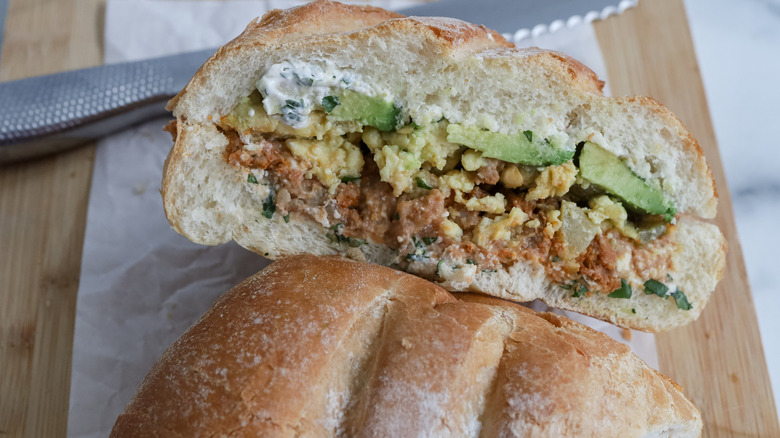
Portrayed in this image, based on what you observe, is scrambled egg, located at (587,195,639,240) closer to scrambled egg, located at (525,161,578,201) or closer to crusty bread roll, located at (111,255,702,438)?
scrambled egg, located at (525,161,578,201)

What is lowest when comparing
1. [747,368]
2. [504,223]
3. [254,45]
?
[747,368]

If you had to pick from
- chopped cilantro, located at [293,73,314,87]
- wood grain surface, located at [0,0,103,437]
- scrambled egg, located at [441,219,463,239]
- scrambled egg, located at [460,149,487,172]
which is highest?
chopped cilantro, located at [293,73,314,87]

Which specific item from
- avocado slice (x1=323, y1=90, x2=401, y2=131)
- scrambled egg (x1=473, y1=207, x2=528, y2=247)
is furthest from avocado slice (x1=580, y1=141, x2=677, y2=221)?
avocado slice (x1=323, y1=90, x2=401, y2=131)

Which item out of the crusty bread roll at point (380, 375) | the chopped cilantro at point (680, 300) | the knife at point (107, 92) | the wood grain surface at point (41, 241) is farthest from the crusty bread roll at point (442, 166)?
the wood grain surface at point (41, 241)

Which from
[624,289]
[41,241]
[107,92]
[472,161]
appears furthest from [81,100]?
[624,289]

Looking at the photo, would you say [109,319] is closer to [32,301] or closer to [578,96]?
[32,301]

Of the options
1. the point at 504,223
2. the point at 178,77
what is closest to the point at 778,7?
the point at 504,223

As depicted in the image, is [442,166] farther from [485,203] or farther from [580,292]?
[580,292]
